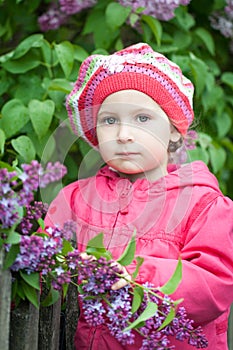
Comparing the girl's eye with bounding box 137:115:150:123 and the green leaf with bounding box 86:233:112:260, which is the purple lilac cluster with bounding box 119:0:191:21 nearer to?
the girl's eye with bounding box 137:115:150:123

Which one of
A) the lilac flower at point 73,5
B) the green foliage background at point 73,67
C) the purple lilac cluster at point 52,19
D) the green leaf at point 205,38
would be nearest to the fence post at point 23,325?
the green foliage background at point 73,67

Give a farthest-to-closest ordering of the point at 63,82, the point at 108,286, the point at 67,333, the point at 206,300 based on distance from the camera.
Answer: the point at 63,82, the point at 67,333, the point at 206,300, the point at 108,286

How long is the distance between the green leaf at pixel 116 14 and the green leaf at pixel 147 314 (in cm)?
154

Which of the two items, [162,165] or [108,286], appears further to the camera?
[162,165]

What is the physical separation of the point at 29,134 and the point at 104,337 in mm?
984

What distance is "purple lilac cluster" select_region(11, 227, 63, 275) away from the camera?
162 cm

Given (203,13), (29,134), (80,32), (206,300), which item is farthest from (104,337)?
(203,13)

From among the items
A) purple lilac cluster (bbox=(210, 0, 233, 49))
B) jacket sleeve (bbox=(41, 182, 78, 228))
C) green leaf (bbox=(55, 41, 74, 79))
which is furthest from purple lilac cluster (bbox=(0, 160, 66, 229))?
purple lilac cluster (bbox=(210, 0, 233, 49))

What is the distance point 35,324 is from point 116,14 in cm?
155

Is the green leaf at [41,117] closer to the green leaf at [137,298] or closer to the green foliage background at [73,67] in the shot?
the green foliage background at [73,67]

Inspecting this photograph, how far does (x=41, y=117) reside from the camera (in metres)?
2.74

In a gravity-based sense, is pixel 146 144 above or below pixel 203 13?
above

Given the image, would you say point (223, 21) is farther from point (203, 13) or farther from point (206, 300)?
point (206, 300)

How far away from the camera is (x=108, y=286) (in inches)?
67.4
